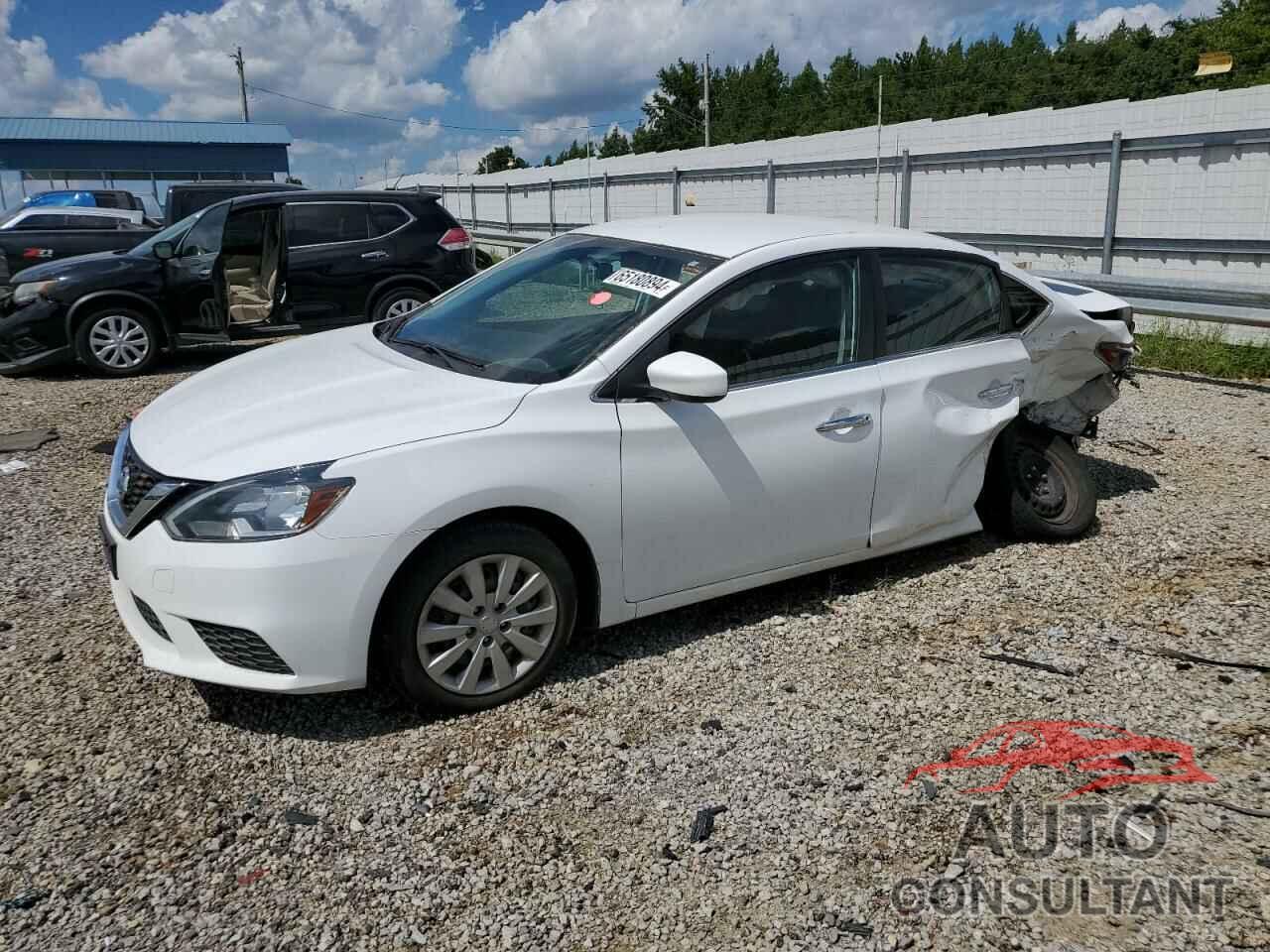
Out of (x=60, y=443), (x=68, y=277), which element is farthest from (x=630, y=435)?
(x=68, y=277)

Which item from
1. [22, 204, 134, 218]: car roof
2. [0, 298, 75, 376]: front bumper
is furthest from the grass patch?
[22, 204, 134, 218]: car roof

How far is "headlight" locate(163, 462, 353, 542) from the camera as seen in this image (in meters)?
3.14

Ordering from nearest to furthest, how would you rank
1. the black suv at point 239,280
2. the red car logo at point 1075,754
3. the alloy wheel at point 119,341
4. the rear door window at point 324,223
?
the red car logo at point 1075,754
the black suv at point 239,280
the alloy wheel at point 119,341
the rear door window at point 324,223

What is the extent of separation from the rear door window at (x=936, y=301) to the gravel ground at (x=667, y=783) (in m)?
1.16

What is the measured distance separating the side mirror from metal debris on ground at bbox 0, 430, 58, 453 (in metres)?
5.65

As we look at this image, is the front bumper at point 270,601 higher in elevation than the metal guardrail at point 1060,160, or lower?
lower

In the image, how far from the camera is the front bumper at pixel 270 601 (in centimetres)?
311

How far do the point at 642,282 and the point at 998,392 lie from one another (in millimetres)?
1845

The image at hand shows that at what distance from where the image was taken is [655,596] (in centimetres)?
387

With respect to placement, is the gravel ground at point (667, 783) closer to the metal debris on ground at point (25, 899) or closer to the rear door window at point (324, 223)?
the metal debris on ground at point (25, 899)

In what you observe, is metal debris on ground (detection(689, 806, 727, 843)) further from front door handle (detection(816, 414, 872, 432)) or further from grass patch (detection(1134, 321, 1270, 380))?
grass patch (detection(1134, 321, 1270, 380))

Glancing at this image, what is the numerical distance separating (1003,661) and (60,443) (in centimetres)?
662

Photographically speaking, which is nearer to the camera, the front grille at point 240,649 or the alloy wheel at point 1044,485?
the front grille at point 240,649

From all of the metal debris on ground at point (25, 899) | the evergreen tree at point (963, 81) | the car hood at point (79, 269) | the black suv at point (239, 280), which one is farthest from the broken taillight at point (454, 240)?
the evergreen tree at point (963, 81)
